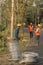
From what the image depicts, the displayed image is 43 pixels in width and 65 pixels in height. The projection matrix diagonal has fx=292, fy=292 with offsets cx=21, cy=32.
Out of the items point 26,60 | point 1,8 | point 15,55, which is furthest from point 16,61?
point 1,8

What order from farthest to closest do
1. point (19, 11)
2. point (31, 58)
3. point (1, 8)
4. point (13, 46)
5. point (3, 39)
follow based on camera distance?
point (1, 8) < point (19, 11) < point (3, 39) < point (13, 46) < point (31, 58)

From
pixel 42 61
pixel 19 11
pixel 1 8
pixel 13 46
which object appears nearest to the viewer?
pixel 13 46

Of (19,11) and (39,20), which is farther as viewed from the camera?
(39,20)

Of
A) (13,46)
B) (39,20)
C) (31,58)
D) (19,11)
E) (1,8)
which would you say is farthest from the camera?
(39,20)

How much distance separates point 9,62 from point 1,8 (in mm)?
14621

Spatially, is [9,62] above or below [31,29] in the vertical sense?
above

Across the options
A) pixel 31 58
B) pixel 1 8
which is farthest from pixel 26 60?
pixel 1 8

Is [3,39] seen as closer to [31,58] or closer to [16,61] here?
[16,61]

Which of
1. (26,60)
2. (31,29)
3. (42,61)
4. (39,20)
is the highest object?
(26,60)

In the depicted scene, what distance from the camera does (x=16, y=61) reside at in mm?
11070

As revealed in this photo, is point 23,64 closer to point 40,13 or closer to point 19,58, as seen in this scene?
point 19,58

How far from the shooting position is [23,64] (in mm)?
10375

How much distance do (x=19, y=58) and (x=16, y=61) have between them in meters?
0.26

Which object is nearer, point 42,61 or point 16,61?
point 16,61
